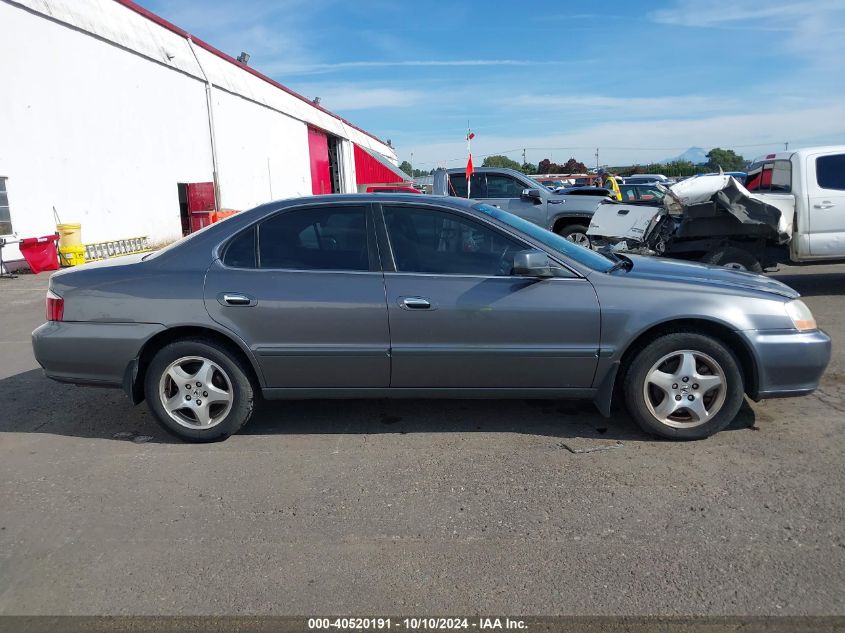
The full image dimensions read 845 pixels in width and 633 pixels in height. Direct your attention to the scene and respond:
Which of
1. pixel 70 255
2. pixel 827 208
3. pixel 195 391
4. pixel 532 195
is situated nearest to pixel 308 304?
pixel 195 391

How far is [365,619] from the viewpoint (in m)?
2.75

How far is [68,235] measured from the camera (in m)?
14.9

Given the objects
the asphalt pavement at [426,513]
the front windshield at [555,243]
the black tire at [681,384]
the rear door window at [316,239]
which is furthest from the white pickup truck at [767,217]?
the rear door window at [316,239]

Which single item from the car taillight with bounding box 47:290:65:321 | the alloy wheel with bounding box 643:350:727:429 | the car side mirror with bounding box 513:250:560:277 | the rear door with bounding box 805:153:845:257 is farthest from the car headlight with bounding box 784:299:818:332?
the rear door with bounding box 805:153:845:257

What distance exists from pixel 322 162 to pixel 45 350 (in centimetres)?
3720

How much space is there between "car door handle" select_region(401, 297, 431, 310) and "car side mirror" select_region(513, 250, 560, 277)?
23.3 inches

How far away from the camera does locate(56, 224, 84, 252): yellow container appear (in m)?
14.9

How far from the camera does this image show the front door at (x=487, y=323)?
14.2ft

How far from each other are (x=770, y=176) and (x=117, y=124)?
15414 millimetres

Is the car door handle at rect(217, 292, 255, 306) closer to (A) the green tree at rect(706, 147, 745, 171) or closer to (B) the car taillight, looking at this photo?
(B) the car taillight

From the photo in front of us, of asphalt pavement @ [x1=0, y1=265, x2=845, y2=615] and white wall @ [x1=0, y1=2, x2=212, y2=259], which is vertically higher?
white wall @ [x1=0, y1=2, x2=212, y2=259]

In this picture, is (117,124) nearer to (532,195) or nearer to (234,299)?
(532,195)

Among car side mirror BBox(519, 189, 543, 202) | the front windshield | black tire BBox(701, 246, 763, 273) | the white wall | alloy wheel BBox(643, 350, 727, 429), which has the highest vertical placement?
the white wall

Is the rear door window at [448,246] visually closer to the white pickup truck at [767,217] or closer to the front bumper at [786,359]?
the front bumper at [786,359]
